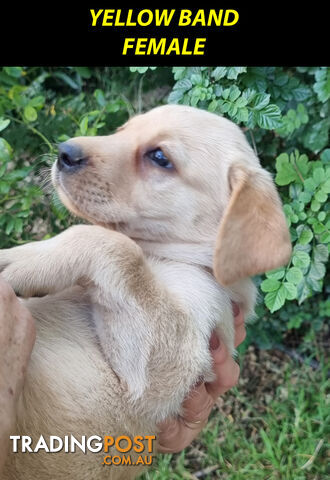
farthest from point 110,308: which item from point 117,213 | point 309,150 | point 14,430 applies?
point 309,150

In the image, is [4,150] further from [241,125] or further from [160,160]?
[241,125]

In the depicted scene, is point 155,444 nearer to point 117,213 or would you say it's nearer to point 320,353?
point 117,213

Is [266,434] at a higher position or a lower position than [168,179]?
lower

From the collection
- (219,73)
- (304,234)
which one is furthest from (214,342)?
(219,73)

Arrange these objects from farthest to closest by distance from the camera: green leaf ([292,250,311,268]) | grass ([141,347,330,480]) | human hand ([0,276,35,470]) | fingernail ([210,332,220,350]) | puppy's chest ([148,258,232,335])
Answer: grass ([141,347,330,480]) < green leaf ([292,250,311,268]) < fingernail ([210,332,220,350]) < puppy's chest ([148,258,232,335]) < human hand ([0,276,35,470])

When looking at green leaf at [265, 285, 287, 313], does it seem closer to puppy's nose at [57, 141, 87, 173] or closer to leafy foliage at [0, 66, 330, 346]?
leafy foliage at [0, 66, 330, 346]

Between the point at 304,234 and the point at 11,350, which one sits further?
the point at 304,234

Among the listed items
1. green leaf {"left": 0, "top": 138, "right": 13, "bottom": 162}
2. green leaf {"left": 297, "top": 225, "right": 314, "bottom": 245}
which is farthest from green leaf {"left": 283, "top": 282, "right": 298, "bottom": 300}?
green leaf {"left": 0, "top": 138, "right": 13, "bottom": 162}
